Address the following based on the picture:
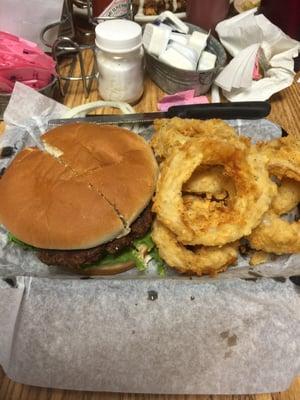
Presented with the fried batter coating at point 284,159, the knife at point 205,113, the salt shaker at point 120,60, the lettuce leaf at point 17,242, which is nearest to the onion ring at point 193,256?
the fried batter coating at point 284,159

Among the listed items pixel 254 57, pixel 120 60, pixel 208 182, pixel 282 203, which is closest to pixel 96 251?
pixel 208 182

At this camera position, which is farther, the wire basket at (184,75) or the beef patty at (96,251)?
the wire basket at (184,75)

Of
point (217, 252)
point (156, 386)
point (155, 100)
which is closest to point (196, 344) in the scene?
point (156, 386)

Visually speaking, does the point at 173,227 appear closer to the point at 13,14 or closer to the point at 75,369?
the point at 75,369

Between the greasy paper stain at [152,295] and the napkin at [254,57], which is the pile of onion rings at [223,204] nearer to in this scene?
the greasy paper stain at [152,295]

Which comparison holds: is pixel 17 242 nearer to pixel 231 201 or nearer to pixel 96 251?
pixel 96 251

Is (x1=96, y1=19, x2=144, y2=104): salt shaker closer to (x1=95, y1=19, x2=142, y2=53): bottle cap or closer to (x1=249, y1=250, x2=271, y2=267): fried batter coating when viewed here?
(x1=95, y1=19, x2=142, y2=53): bottle cap
